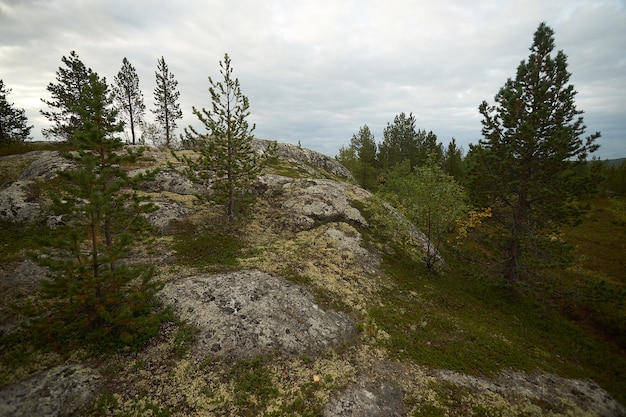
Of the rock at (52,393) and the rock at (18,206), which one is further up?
the rock at (18,206)

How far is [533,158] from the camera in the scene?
17172mm

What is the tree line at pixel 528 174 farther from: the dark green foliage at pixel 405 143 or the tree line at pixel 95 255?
the dark green foliage at pixel 405 143

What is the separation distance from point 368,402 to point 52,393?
33.8 ft

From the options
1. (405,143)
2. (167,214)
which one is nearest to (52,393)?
(167,214)

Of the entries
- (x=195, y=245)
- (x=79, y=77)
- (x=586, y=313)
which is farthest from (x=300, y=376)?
(x=79, y=77)

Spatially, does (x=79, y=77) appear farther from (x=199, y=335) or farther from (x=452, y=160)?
(x=452, y=160)

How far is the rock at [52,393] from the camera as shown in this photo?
25.2 ft

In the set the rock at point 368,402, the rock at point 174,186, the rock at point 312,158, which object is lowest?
the rock at point 368,402

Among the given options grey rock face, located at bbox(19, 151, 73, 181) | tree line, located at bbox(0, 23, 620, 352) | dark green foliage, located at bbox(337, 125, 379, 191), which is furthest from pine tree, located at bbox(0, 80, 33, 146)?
dark green foliage, located at bbox(337, 125, 379, 191)

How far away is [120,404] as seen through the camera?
331 inches

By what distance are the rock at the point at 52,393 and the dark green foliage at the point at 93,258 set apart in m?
1.32

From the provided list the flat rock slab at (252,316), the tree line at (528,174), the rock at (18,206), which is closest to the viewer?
the flat rock slab at (252,316)

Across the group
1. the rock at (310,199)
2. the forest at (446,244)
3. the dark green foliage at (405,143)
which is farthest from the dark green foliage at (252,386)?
the dark green foliage at (405,143)

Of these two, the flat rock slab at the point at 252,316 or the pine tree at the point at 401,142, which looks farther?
the pine tree at the point at 401,142
